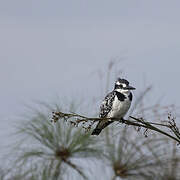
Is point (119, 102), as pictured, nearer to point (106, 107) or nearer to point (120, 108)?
point (120, 108)

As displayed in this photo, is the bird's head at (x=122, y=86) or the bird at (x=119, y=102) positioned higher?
the bird's head at (x=122, y=86)

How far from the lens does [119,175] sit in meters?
4.91

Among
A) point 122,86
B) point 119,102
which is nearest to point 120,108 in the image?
point 119,102

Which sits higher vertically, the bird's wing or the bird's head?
the bird's head

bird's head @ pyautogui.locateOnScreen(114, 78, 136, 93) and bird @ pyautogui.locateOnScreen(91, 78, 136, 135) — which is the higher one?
bird's head @ pyautogui.locateOnScreen(114, 78, 136, 93)

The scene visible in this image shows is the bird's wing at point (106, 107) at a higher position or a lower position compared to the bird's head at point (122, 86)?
lower

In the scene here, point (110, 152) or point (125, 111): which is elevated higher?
point (125, 111)

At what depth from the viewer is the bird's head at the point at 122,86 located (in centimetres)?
368

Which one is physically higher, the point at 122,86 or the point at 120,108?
the point at 122,86

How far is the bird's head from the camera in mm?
3680

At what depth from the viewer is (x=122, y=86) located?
373 cm

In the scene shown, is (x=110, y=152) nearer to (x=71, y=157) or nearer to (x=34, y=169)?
(x=71, y=157)

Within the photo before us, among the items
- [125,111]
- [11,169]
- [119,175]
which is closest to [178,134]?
[125,111]

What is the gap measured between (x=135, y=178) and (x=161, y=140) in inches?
23.6
